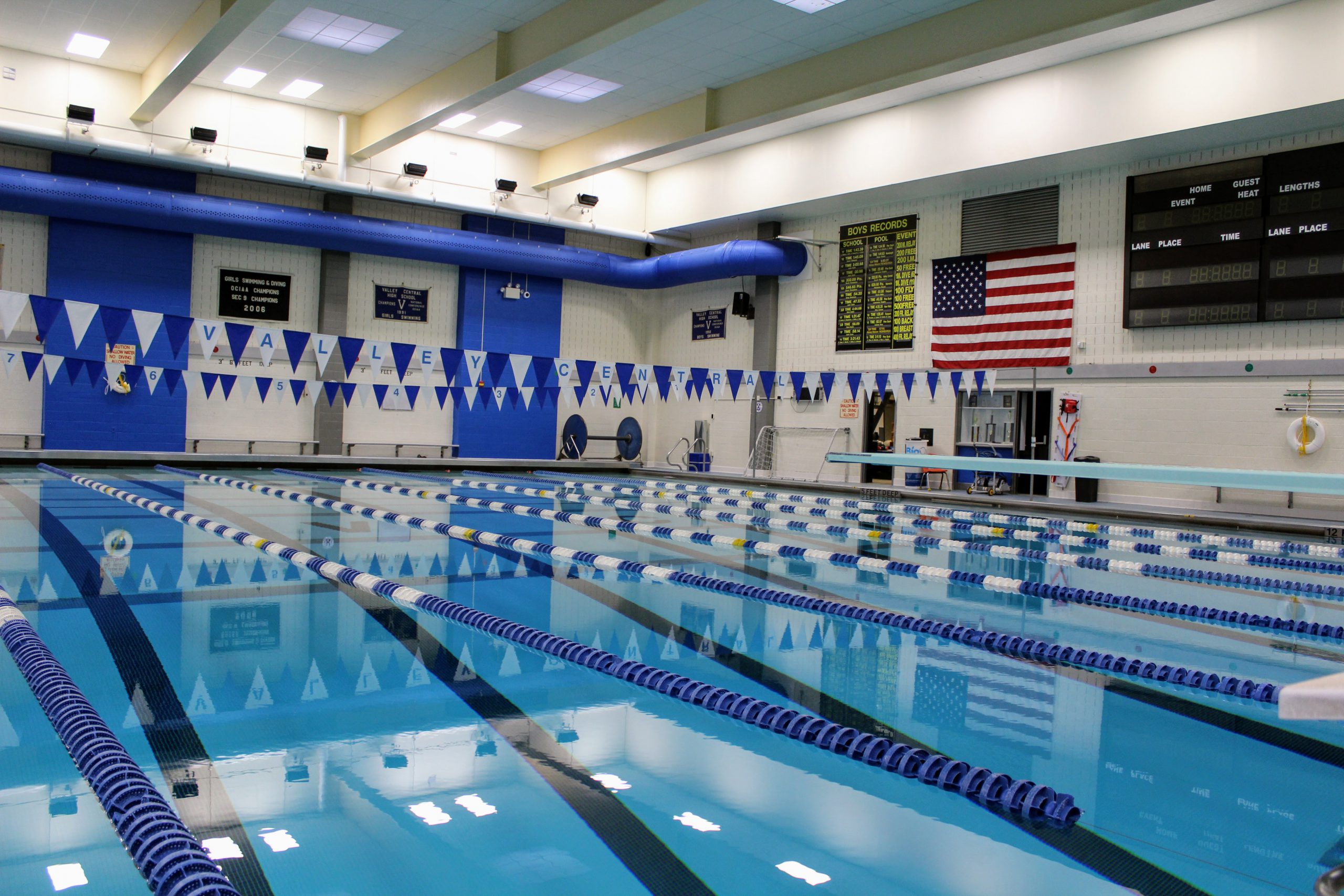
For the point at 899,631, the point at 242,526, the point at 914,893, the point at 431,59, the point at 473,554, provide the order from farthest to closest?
1. the point at 431,59
2. the point at 242,526
3. the point at 473,554
4. the point at 899,631
5. the point at 914,893

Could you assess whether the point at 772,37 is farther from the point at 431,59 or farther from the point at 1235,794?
the point at 1235,794

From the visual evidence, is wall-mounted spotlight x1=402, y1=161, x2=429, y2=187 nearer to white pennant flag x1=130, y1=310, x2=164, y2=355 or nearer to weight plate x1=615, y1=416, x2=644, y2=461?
weight plate x1=615, y1=416, x2=644, y2=461

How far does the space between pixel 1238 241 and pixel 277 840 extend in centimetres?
1250

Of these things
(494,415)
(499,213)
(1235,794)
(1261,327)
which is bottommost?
(1235,794)

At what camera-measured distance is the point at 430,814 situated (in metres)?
2.52

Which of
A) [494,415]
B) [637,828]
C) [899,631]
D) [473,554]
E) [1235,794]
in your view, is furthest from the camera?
[494,415]

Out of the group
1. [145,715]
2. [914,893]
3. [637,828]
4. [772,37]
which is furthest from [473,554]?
[772,37]

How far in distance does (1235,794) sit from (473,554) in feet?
17.7

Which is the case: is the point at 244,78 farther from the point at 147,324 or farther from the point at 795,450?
the point at 795,450

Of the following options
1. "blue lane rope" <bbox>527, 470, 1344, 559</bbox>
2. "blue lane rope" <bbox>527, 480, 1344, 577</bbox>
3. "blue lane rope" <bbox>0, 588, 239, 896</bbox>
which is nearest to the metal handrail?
"blue lane rope" <bbox>527, 470, 1344, 559</bbox>

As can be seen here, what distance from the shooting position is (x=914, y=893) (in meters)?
2.17

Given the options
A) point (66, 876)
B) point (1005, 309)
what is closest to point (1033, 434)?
point (1005, 309)

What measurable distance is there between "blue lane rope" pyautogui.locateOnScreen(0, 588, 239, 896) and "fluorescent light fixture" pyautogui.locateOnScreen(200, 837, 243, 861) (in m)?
0.04

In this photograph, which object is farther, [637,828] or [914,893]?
[637,828]
